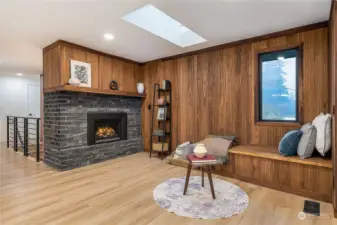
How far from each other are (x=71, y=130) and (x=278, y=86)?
12.1 ft

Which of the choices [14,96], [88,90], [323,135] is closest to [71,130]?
[88,90]

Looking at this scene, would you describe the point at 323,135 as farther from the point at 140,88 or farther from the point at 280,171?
the point at 140,88

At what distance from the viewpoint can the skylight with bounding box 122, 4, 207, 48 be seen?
2.73 metres

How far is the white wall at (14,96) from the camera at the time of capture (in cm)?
628

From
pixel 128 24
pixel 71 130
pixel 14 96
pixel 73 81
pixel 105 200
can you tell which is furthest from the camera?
pixel 14 96

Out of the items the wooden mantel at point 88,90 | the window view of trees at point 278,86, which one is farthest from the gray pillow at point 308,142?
the wooden mantel at point 88,90

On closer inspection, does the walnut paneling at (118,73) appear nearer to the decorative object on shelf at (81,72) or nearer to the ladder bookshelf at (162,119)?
the decorative object on shelf at (81,72)

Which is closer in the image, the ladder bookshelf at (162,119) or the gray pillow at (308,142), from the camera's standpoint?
the gray pillow at (308,142)

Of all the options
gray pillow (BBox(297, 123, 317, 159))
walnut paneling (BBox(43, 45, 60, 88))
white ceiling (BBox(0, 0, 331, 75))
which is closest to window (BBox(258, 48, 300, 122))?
white ceiling (BBox(0, 0, 331, 75))

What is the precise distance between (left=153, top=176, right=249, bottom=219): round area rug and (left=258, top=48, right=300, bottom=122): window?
1422mm

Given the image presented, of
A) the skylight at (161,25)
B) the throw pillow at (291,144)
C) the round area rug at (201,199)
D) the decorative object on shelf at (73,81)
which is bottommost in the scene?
the round area rug at (201,199)

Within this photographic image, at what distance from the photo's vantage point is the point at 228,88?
357 cm

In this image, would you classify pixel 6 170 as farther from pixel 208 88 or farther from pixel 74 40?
pixel 208 88

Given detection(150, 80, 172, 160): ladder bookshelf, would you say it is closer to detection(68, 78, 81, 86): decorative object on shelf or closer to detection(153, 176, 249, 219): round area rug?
detection(153, 176, 249, 219): round area rug
